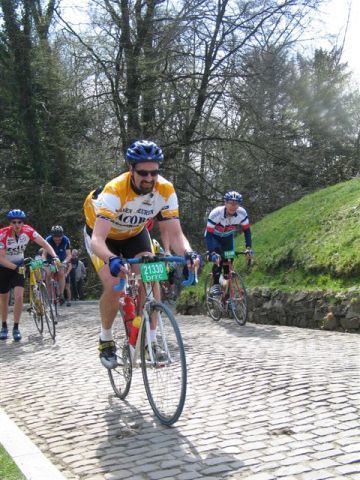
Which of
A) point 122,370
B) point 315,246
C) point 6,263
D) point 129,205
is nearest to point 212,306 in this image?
point 315,246

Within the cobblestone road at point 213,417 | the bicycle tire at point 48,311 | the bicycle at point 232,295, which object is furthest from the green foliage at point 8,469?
the bicycle at point 232,295

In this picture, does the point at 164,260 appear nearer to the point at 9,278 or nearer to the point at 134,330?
the point at 134,330

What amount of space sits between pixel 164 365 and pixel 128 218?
1456 mm

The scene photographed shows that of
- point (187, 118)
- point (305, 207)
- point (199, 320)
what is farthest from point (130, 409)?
point (187, 118)

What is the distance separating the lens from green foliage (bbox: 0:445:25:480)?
361cm

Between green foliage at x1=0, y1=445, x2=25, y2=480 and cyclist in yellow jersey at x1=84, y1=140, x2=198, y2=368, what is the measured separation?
1390 mm

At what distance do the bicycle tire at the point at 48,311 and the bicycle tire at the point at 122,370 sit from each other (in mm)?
4731

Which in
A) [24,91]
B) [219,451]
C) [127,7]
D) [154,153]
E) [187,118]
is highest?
[127,7]

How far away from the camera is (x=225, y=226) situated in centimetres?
1125

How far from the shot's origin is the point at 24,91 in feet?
76.9

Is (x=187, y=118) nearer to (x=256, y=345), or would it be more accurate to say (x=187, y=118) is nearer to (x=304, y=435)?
(x=256, y=345)

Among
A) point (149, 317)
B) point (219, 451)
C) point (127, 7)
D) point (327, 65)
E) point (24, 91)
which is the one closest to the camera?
point (219, 451)

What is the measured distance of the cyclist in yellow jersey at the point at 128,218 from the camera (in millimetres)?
4914

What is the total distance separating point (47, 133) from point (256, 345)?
17939 mm
